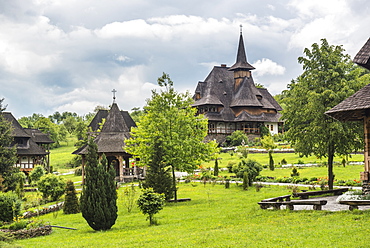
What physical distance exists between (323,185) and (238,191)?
19.2 ft

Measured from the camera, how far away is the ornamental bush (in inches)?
836

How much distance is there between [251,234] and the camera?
12.7 metres

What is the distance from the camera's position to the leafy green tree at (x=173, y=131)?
2420 cm

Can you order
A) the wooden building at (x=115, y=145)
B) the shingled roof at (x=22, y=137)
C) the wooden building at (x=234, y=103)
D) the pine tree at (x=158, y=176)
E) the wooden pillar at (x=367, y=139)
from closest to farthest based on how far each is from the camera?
the wooden pillar at (x=367, y=139) → the pine tree at (x=158, y=176) → the wooden building at (x=115, y=145) → the shingled roof at (x=22, y=137) → the wooden building at (x=234, y=103)

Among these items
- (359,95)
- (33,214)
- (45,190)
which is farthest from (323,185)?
(45,190)

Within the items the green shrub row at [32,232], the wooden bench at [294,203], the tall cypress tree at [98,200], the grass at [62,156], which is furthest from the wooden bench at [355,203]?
the grass at [62,156]

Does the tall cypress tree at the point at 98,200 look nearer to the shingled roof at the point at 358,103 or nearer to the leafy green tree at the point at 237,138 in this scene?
the shingled roof at the point at 358,103

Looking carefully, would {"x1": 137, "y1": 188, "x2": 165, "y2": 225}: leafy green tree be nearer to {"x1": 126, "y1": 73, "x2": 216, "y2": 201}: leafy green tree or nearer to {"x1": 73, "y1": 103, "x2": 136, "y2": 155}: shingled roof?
{"x1": 126, "y1": 73, "x2": 216, "y2": 201}: leafy green tree

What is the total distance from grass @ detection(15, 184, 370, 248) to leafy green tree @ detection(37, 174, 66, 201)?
8.89 meters

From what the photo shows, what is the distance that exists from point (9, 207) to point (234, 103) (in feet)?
174

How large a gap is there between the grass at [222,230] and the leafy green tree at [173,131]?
3.46 metres

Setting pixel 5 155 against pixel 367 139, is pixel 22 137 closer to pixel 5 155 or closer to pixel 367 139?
pixel 5 155

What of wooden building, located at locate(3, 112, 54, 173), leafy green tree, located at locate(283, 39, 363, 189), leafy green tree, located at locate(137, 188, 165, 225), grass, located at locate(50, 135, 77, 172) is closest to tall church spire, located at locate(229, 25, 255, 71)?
grass, located at locate(50, 135, 77, 172)

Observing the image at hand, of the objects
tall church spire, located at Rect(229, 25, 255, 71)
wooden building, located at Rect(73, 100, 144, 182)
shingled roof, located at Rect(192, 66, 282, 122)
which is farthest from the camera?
tall church spire, located at Rect(229, 25, 255, 71)
